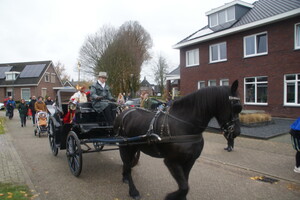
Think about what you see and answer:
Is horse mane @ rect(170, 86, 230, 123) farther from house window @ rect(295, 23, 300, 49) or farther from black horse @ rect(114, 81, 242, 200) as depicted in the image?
house window @ rect(295, 23, 300, 49)

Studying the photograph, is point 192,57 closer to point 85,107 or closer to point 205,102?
point 85,107

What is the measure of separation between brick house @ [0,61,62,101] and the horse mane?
39.4 m

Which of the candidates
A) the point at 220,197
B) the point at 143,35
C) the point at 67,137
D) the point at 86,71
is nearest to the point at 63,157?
the point at 67,137

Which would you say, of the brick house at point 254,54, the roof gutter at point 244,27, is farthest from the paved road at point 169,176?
the roof gutter at point 244,27

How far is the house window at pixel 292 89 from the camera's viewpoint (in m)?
13.6

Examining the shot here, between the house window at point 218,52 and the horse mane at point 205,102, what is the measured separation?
1553cm

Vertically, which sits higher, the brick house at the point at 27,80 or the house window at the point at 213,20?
the house window at the point at 213,20

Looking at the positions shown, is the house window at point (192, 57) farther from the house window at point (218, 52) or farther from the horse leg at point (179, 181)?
the horse leg at point (179, 181)

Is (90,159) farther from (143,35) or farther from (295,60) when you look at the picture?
(143,35)

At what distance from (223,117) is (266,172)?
126 inches

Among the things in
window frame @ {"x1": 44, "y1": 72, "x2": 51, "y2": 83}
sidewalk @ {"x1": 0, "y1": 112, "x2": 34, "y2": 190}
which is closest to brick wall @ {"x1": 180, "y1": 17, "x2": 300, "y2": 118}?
sidewalk @ {"x1": 0, "y1": 112, "x2": 34, "y2": 190}

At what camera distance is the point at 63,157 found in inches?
276

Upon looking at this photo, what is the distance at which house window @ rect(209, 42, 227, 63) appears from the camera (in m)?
18.2

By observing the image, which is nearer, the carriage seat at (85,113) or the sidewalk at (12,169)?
the sidewalk at (12,169)
